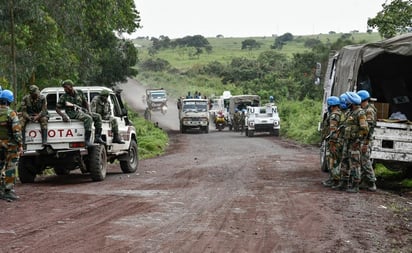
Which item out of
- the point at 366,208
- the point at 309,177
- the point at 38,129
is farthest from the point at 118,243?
the point at 309,177

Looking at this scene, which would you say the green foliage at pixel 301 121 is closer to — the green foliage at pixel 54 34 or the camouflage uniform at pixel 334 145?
the green foliage at pixel 54 34

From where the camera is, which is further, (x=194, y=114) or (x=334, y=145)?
(x=194, y=114)

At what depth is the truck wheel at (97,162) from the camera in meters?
14.0

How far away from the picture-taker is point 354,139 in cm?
1245

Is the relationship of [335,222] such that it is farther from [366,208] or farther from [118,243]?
[118,243]

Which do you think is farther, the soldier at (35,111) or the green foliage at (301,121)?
the green foliage at (301,121)

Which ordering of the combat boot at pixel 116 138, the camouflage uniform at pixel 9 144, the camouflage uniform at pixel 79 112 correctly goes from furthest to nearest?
1. the combat boot at pixel 116 138
2. the camouflage uniform at pixel 79 112
3. the camouflage uniform at pixel 9 144

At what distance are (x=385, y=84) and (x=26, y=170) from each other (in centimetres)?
862

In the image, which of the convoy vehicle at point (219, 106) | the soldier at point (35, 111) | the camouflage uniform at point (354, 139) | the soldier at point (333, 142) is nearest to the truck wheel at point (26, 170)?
the soldier at point (35, 111)

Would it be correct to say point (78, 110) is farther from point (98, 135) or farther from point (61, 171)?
point (61, 171)

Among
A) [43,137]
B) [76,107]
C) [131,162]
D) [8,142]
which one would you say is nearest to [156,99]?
[131,162]

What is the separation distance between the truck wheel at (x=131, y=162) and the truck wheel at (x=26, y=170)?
290 cm

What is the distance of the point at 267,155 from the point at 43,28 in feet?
28.8

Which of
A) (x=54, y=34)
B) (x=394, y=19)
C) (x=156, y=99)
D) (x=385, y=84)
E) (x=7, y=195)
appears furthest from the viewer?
(x=156, y=99)
